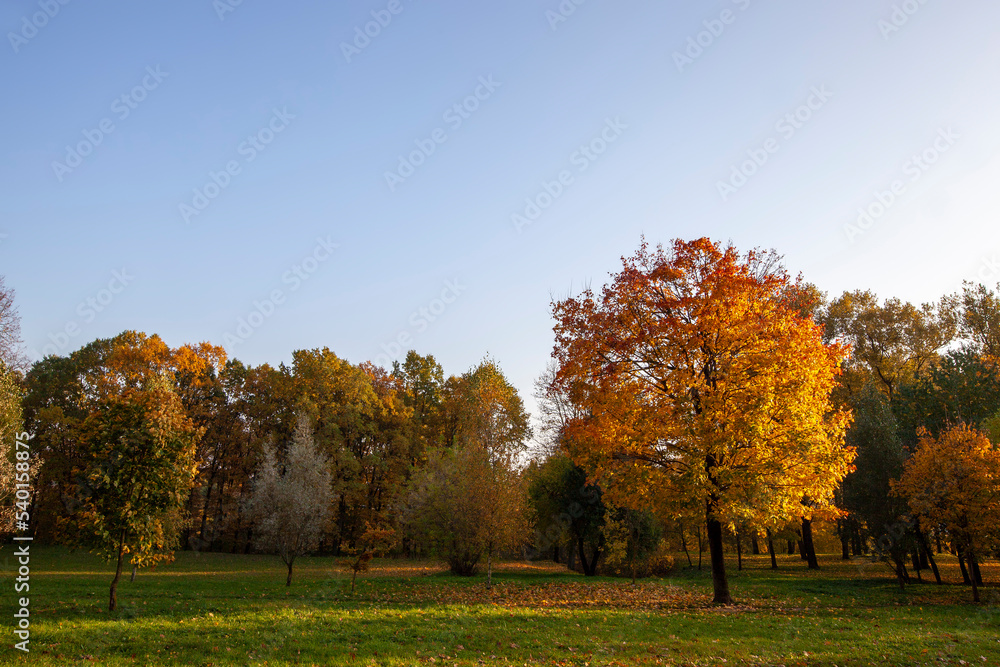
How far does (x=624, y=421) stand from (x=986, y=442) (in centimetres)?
1558

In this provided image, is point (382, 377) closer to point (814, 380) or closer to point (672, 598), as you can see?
point (672, 598)

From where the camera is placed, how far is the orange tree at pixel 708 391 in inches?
653

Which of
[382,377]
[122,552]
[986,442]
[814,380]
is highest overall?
[382,377]

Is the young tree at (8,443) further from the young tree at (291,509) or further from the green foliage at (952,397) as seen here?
the green foliage at (952,397)

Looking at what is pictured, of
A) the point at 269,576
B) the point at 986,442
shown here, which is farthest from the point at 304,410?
the point at 986,442

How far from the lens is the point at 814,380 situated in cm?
1673

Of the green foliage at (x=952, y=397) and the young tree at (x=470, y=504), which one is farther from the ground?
the green foliage at (x=952, y=397)

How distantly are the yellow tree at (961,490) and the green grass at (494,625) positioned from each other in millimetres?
2510

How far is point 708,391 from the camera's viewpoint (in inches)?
691

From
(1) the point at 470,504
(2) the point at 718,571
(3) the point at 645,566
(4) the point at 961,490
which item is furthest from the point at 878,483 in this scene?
(1) the point at 470,504

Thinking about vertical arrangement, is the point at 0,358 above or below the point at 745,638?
above

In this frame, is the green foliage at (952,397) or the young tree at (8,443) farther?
the green foliage at (952,397)

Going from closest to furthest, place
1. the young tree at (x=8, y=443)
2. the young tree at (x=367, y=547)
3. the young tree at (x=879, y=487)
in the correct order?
1. the young tree at (x=367, y=547)
2. the young tree at (x=8, y=443)
3. the young tree at (x=879, y=487)

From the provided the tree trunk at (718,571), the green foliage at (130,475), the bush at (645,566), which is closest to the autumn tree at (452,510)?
the bush at (645,566)
